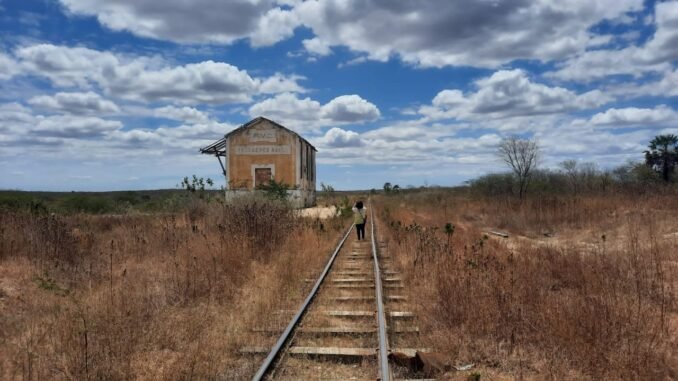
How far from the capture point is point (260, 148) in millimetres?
36344

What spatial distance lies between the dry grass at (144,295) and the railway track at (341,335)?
1.38ft

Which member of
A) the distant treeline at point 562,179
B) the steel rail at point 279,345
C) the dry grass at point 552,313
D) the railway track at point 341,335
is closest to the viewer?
the steel rail at point 279,345

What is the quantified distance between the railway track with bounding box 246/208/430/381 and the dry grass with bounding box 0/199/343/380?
421 millimetres

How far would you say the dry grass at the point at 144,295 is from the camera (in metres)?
5.18

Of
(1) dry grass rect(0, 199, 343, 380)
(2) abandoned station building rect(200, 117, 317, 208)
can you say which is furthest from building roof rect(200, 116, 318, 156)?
(1) dry grass rect(0, 199, 343, 380)

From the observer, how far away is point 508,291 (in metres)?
→ 7.31

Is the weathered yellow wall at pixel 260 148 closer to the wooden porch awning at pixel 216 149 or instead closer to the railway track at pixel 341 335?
the wooden porch awning at pixel 216 149

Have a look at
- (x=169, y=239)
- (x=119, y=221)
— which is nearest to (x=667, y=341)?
(x=169, y=239)

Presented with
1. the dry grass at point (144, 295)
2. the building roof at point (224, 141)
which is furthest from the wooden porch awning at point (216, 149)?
the dry grass at point (144, 295)

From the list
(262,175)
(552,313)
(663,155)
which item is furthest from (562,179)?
(552,313)

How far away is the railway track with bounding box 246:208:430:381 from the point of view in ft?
16.7

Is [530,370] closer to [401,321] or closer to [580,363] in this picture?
[580,363]

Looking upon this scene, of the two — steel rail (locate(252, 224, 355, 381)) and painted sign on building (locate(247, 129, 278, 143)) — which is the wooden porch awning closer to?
painted sign on building (locate(247, 129, 278, 143))

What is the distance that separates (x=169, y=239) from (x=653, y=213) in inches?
638
